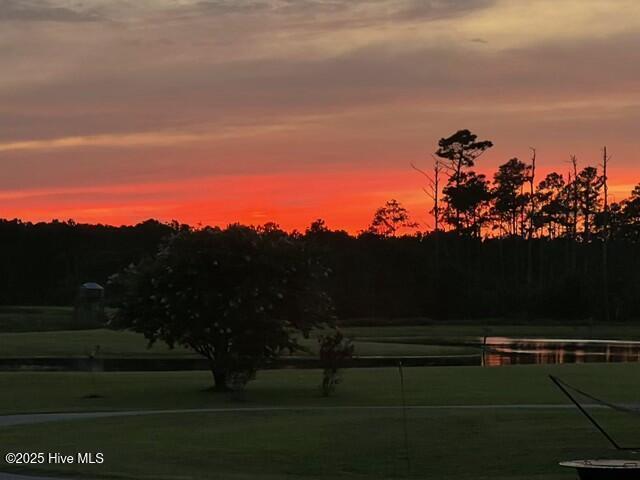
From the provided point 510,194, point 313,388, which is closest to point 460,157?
point 510,194

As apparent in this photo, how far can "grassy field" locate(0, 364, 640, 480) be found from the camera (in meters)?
18.2

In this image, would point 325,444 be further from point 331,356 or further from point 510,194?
point 510,194

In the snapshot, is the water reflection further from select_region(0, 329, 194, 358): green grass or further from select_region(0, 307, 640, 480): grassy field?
select_region(0, 329, 194, 358): green grass

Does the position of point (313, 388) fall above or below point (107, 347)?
below

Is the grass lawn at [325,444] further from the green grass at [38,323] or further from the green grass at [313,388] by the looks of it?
the green grass at [38,323]

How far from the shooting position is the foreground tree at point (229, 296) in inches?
1243

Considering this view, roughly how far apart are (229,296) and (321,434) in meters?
10.5

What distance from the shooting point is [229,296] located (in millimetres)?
31750

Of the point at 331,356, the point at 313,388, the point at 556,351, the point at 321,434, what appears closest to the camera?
the point at 321,434

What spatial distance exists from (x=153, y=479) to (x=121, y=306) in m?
17.3

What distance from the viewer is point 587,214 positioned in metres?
129

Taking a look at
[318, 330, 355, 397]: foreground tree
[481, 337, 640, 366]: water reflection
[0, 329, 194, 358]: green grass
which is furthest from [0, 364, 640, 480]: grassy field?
[0, 329, 194, 358]: green grass

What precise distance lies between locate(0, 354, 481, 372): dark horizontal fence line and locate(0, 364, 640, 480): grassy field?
11.8 meters

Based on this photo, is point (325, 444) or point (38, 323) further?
point (38, 323)
